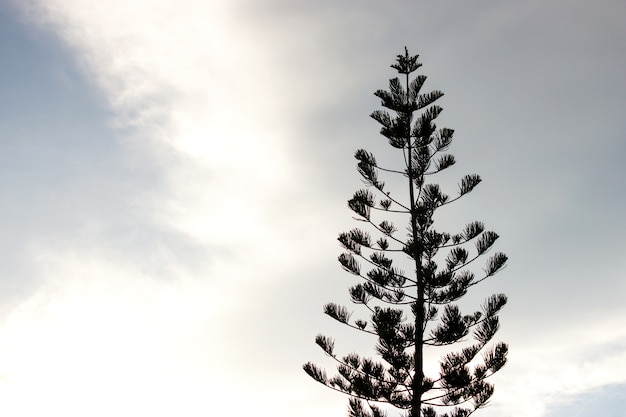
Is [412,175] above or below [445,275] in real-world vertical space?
above

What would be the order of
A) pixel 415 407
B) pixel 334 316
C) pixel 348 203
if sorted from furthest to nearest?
pixel 348 203 → pixel 334 316 → pixel 415 407

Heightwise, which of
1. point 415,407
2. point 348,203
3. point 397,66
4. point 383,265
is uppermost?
point 397,66

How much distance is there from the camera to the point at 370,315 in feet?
34.2

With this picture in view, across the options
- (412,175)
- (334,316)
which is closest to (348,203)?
(412,175)

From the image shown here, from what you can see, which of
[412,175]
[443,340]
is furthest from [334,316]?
[412,175]

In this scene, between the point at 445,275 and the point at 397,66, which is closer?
the point at 445,275

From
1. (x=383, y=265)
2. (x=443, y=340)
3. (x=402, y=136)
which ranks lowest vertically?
(x=443, y=340)

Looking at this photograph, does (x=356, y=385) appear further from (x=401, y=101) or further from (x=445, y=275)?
(x=401, y=101)

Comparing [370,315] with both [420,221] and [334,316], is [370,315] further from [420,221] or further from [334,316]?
[420,221]

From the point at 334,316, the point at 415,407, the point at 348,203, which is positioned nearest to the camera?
the point at 415,407

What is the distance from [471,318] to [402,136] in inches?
150

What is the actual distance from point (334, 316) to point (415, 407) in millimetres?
2161

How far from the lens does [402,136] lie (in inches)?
467

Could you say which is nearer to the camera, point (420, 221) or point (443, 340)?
point (443, 340)
